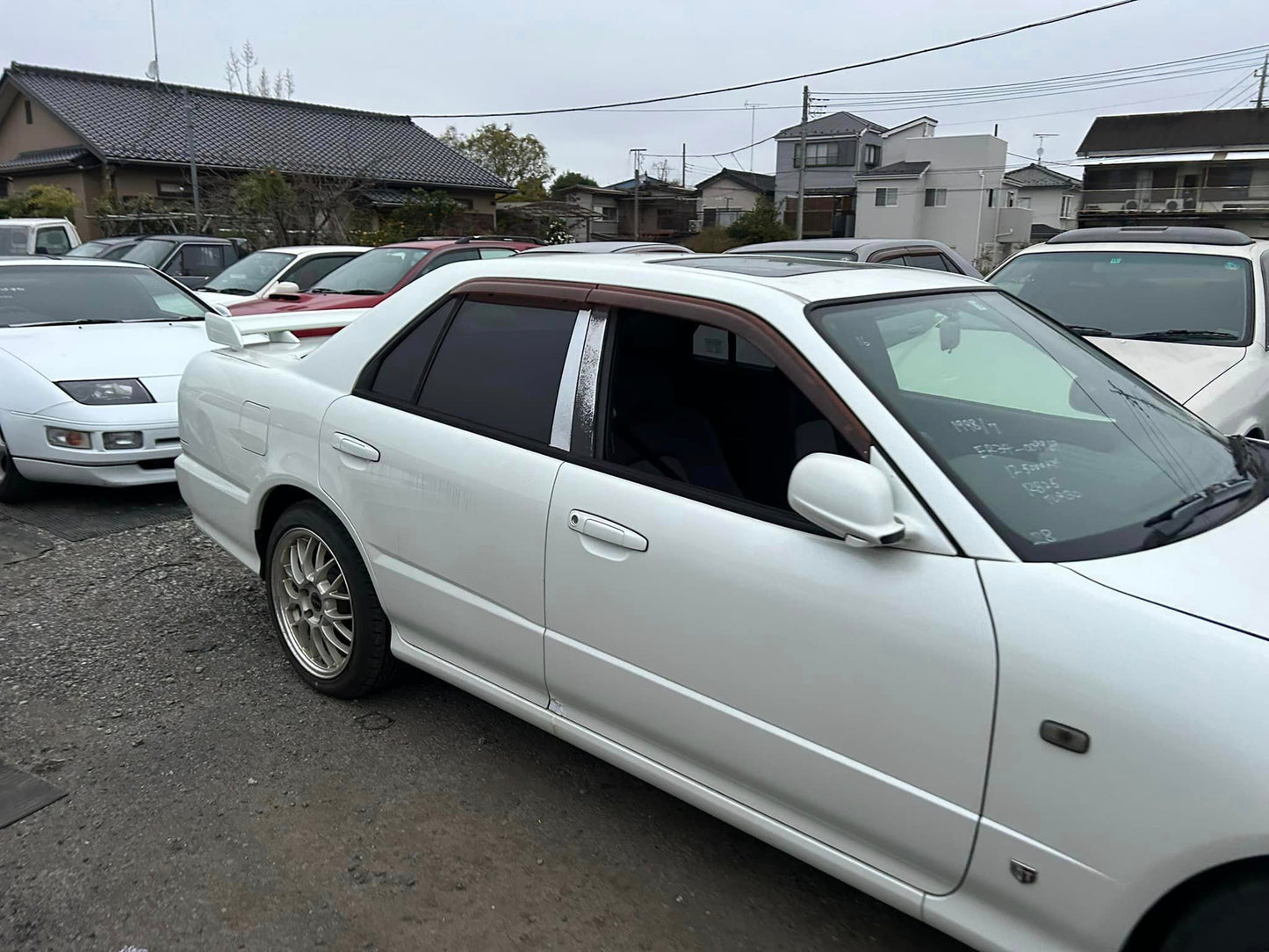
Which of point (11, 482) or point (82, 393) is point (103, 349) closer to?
point (82, 393)

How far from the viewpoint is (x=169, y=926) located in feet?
7.94

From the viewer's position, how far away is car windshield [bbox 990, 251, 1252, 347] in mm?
5301

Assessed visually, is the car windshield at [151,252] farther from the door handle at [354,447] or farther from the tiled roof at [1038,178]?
the tiled roof at [1038,178]

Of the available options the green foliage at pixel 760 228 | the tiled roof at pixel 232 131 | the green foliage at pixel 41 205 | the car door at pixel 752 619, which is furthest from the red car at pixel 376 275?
the green foliage at pixel 760 228

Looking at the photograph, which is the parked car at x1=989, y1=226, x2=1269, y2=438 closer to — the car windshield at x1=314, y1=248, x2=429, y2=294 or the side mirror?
the side mirror

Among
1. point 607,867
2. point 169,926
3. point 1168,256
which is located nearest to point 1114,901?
point 607,867

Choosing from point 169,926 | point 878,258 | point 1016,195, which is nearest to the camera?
point 169,926

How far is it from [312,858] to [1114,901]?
204 centimetres

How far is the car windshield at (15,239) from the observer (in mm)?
14664

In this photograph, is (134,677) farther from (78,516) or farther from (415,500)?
(78,516)

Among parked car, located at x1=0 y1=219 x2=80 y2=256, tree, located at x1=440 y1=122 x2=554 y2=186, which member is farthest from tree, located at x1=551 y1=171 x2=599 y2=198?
parked car, located at x1=0 y1=219 x2=80 y2=256

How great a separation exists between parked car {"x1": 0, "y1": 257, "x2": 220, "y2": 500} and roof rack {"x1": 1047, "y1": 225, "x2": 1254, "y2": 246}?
19.7 feet

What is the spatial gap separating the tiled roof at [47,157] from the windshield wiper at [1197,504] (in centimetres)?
2930

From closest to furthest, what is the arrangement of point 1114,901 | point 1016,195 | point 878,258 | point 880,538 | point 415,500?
point 1114,901
point 880,538
point 415,500
point 878,258
point 1016,195
